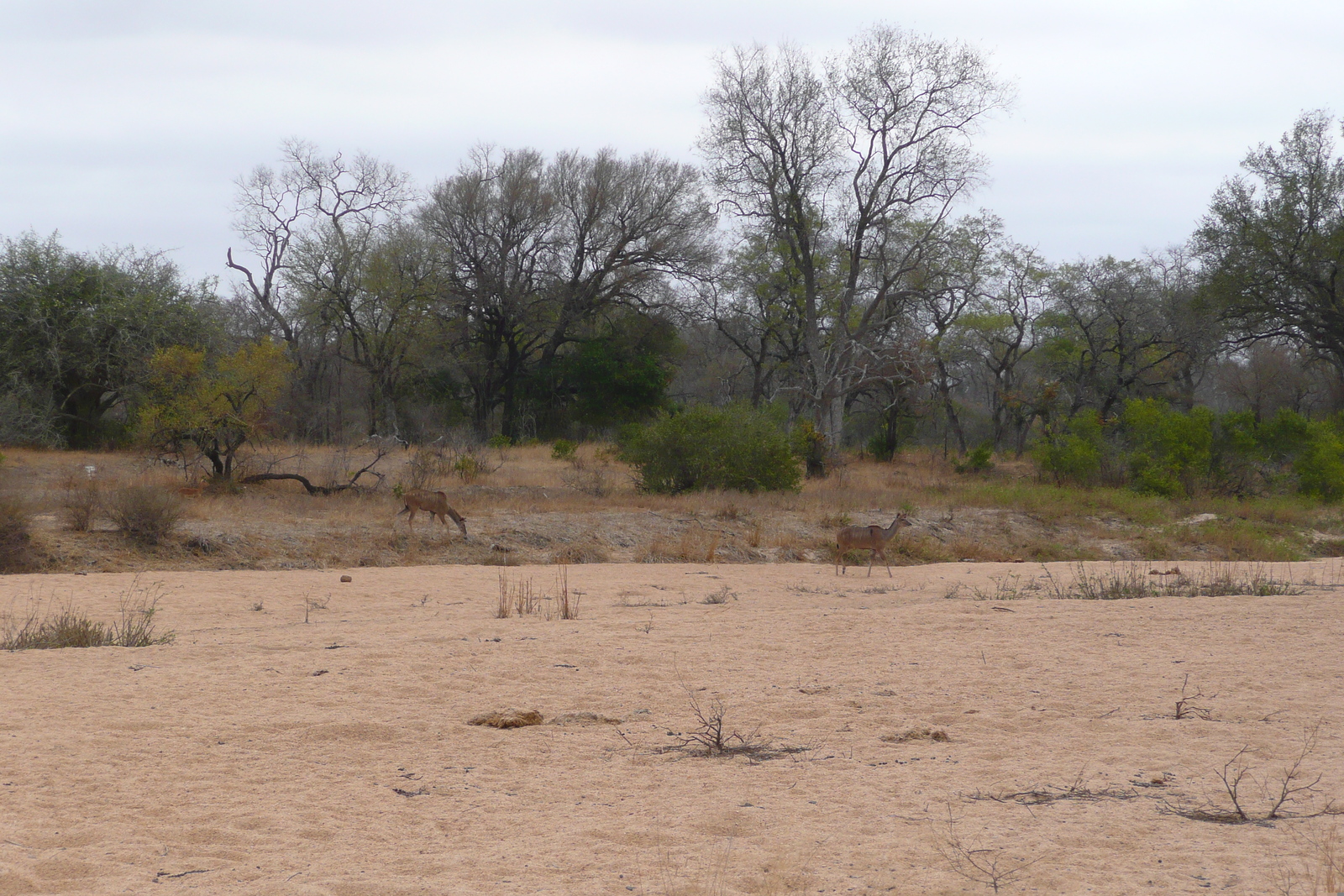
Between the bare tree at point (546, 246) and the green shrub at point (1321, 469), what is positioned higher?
the bare tree at point (546, 246)

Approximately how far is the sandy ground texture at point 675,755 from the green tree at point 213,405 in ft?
38.7

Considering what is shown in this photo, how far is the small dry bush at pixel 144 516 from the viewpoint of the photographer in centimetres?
1531

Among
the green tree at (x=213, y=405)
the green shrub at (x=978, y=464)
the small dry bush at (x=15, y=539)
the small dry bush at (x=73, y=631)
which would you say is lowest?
the small dry bush at (x=73, y=631)

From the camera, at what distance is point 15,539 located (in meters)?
14.1

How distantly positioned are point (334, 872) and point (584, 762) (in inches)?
72.2

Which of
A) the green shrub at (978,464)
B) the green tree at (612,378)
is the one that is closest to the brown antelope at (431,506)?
the green shrub at (978,464)

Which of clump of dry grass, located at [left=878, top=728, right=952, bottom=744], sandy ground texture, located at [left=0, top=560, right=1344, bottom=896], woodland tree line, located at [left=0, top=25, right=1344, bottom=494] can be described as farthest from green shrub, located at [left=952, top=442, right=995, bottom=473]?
clump of dry grass, located at [left=878, top=728, right=952, bottom=744]

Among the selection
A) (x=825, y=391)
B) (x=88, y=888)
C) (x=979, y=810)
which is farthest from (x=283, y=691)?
(x=825, y=391)

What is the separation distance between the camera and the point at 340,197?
156 feet

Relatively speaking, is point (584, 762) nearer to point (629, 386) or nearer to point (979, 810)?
point (979, 810)

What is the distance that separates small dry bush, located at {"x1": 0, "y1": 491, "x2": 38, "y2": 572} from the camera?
1393 cm

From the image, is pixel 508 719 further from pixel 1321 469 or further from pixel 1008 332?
pixel 1008 332

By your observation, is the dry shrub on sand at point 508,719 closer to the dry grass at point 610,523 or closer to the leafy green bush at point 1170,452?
the dry grass at point 610,523

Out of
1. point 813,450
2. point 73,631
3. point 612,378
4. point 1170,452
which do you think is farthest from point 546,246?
point 73,631
